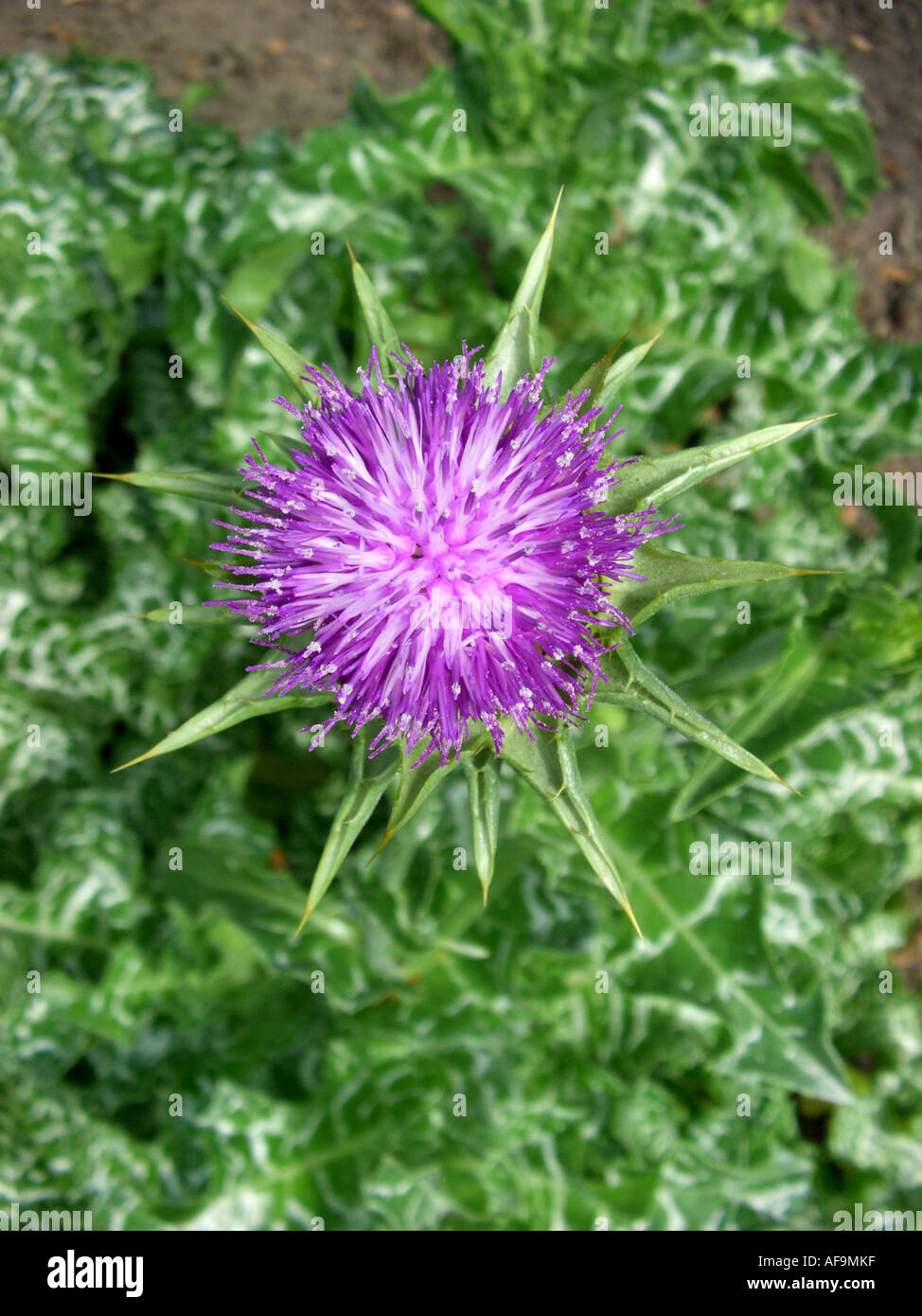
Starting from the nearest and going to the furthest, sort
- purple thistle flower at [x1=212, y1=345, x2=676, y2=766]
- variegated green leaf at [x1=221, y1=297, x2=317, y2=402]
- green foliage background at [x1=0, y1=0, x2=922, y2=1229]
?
purple thistle flower at [x1=212, y1=345, x2=676, y2=766] → variegated green leaf at [x1=221, y1=297, x2=317, y2=402] → green foliage background at [x1=0, y1=0, x2=922, y2=1229]

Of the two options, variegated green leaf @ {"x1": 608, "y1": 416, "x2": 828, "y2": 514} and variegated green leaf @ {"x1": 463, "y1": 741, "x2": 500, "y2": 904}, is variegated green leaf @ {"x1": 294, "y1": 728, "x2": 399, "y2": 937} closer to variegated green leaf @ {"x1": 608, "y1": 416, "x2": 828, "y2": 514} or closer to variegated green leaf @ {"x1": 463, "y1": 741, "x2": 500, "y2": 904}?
variegated green leaf @ {"x1": 463, "y1": 741, "x2": 500, "y2": 904}

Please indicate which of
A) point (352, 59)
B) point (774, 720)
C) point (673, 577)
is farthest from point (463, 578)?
point (352, 59)

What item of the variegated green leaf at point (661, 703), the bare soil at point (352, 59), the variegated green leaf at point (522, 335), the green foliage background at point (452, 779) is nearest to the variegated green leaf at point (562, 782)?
the variegated green leaf at point (661, 703)

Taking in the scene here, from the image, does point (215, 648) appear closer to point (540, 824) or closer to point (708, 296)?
point (540, 824)

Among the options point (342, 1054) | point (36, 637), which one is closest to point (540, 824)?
point (342, 1054)

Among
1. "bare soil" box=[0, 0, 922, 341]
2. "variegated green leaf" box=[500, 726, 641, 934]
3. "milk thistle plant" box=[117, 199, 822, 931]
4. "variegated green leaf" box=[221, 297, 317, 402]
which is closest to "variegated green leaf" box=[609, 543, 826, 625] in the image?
"milk thistle plant" box=[117, 199, 822, 931]

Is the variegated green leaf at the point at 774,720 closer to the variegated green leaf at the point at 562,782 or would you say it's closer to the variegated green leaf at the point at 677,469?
the variegated green leaf at the point at 562,782
